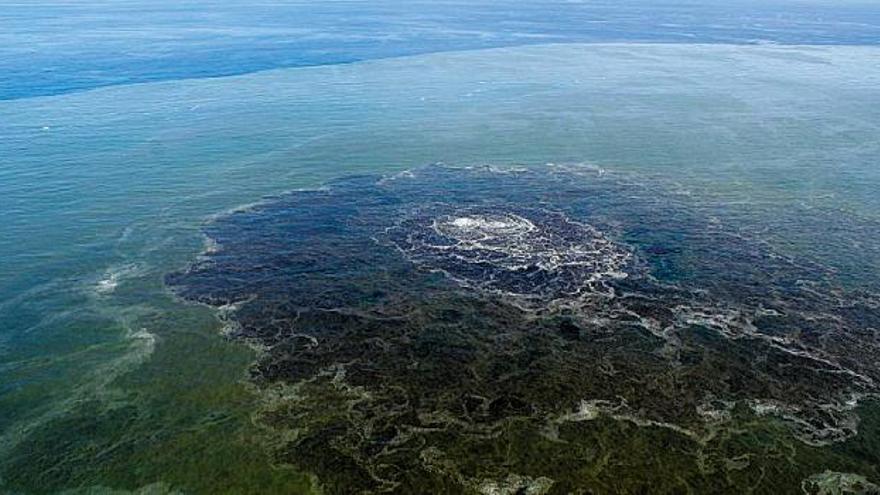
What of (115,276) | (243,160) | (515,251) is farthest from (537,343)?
(243,160)

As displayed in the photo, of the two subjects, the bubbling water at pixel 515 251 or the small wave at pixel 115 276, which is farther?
the small wave at pixel 115 276

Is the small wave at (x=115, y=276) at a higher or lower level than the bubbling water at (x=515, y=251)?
lower

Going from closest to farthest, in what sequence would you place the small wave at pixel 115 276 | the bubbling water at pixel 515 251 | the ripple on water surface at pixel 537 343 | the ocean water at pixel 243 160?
the ripple on water surface at pixel 537 343 → the ocean water at pixel 243 160 → the bubbling water at pixel 515 251 → the small wave at pixel 115 276

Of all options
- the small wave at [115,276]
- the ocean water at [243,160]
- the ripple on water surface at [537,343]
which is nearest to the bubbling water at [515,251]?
the ripple on water surface at [537,343]

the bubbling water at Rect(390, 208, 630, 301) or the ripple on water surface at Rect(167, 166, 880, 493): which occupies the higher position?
the bubbling water at Rect(390, 208, 630, 301)

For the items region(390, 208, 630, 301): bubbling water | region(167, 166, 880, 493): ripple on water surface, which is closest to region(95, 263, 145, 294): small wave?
region(167, 166, 880, 493): ripple on water surface

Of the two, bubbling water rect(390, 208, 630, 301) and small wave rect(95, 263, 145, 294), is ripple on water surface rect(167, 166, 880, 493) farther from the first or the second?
small wave rect(95, 263, 145, 294)

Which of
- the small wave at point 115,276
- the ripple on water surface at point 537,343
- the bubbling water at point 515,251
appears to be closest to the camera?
the ripple on water surface at point 537,343

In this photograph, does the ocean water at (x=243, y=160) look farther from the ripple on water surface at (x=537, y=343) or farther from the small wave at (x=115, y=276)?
the ripple on water surface at (x=537, y=343)

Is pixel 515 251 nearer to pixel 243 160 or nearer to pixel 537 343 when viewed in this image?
pixel 537 343

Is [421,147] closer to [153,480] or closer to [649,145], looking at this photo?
[649,145]
